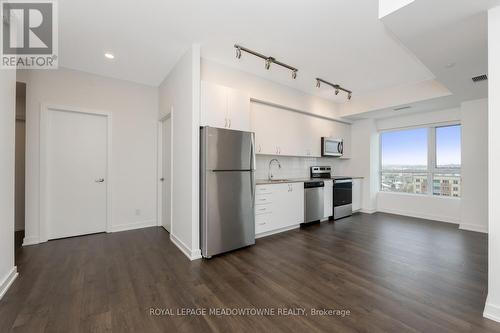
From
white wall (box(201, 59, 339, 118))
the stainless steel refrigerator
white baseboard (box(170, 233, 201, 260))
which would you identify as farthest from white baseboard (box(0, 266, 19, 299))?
white wall (box(201, 59, 339, 118))

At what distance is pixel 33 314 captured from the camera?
5.50 ft

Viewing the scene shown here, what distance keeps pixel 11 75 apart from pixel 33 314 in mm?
2285

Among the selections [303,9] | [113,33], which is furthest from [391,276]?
[113,33]

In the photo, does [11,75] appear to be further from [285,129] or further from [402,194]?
[402,194]

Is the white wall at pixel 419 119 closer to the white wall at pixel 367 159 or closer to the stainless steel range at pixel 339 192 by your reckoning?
the white wall at pixel 367 159

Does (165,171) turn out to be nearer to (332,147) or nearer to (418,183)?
(332,147)

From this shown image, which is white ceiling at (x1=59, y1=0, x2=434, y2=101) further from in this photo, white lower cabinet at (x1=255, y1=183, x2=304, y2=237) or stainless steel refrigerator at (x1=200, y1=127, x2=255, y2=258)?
white lower cabinet at (x1=255, y1=183, x2=304, y2=237)

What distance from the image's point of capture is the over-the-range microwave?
16.1 feet

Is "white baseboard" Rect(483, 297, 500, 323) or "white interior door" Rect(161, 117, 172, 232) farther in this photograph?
"white interior door" Rect(161, 117, 172, 232)

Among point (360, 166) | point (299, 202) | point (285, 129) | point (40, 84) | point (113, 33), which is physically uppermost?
point (113, 33)

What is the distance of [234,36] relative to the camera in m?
2.61

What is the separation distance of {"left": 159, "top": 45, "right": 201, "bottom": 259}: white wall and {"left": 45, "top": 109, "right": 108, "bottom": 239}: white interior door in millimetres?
1422

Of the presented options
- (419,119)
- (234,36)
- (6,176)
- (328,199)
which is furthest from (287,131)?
(6,176)

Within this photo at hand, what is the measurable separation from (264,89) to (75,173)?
3518mm
